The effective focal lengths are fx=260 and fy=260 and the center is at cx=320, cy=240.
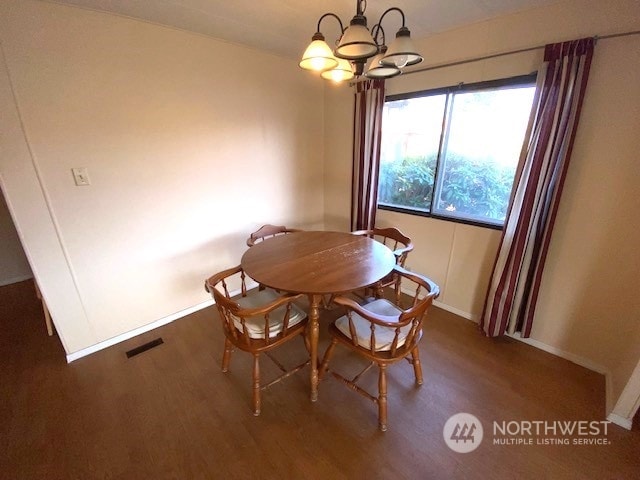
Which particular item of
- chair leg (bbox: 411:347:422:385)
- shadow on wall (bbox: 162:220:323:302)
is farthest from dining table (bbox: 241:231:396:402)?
shadow on wall (bbox: 162:220:323:302)

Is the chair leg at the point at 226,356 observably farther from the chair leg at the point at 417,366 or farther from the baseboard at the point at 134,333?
the chair leg at the point at 417,366

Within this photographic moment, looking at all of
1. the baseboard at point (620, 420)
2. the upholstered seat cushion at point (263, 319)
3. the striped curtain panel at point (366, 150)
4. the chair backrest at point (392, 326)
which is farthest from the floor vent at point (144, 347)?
the baseboard at point (620, 420)

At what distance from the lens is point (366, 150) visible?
2645 millimetres

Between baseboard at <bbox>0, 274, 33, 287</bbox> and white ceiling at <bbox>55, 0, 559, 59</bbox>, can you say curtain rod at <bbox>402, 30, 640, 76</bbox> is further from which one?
baseboard at <bbox>0, 274, 33, 287</bbox>

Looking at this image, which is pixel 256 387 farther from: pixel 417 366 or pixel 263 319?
pixel 417 366

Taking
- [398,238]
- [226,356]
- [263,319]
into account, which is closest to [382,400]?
[263,319]

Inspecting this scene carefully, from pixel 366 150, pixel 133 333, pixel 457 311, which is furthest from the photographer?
pixel 366 150

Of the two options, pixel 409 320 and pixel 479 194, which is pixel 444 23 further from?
pixel 409 320

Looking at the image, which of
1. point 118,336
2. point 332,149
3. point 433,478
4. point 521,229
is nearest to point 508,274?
point 521,229

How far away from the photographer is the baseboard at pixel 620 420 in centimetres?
143

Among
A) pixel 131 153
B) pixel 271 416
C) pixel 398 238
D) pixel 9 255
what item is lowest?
pixel 271 416

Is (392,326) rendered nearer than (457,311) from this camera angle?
Yes

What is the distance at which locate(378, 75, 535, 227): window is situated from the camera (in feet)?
6.47

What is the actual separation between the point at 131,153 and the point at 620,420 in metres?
3.53
